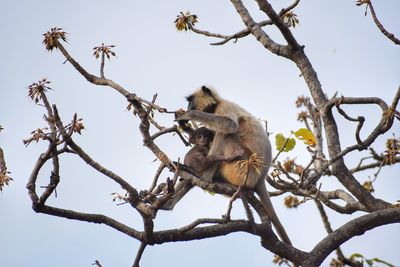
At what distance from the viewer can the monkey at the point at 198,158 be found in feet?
18.0

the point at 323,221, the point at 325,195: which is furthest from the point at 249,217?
the point at 323,221

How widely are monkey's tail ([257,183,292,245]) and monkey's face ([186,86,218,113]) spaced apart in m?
1.18

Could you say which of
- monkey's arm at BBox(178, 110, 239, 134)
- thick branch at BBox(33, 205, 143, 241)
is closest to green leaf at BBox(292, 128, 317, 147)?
monkey's arm at BBox(178, 110, 239, 134)

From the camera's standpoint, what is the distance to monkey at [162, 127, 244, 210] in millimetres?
5480

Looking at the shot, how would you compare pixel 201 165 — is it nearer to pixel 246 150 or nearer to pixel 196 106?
pixel 246 150

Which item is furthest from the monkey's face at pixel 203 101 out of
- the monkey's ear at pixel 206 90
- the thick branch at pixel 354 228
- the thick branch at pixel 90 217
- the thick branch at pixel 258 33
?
the thick branch at pixel 90 217

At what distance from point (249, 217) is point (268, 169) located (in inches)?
59.6

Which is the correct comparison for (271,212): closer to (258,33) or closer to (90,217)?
(258,33)

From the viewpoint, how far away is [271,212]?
527 cm

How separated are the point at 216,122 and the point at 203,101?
2.22ft

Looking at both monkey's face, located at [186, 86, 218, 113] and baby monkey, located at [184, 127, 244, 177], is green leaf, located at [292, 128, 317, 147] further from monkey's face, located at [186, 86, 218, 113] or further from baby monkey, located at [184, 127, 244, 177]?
monkey's face, located at [186, 86, 218, 113]

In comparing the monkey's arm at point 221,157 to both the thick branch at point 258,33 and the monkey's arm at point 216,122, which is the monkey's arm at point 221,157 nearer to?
the monkey's arm at point 216,122

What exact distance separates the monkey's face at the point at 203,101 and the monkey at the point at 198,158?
1.75 ft

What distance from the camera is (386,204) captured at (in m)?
4.75
